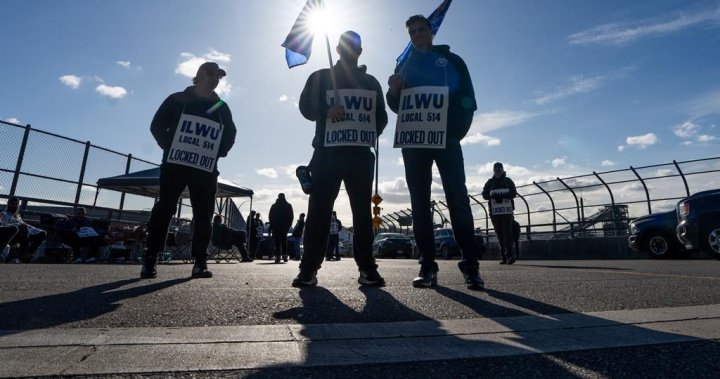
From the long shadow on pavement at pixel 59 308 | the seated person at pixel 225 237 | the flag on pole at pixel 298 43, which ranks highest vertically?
the flag on pole at pixel 298 43

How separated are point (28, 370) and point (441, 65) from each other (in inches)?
128

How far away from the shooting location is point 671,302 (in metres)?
2.68

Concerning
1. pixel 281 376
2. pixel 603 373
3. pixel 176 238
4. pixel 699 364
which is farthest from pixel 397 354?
pixel 176 238

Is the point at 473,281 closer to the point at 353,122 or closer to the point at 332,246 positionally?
the point at 353,122

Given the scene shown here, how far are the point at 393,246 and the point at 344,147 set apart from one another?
2013 cm

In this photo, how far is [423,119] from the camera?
367 centimetres

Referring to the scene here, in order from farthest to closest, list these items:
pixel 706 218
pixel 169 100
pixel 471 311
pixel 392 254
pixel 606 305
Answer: pixel 392 254, pixel 706 218, pixel 169 100, pixel 606 305, pixel 471 311

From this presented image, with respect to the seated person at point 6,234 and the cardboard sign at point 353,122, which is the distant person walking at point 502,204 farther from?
the seated person at point 6,234

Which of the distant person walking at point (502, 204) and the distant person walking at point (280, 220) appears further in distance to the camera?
the distant person walking at point (280, 220)

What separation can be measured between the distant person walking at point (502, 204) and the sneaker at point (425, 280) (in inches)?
231

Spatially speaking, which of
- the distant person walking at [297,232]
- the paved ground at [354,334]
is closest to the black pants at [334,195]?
the paved ground at [354,334]

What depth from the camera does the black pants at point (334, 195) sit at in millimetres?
3646

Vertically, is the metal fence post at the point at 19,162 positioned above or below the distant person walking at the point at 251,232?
above

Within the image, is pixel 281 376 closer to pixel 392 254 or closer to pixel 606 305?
pixel 606 305
